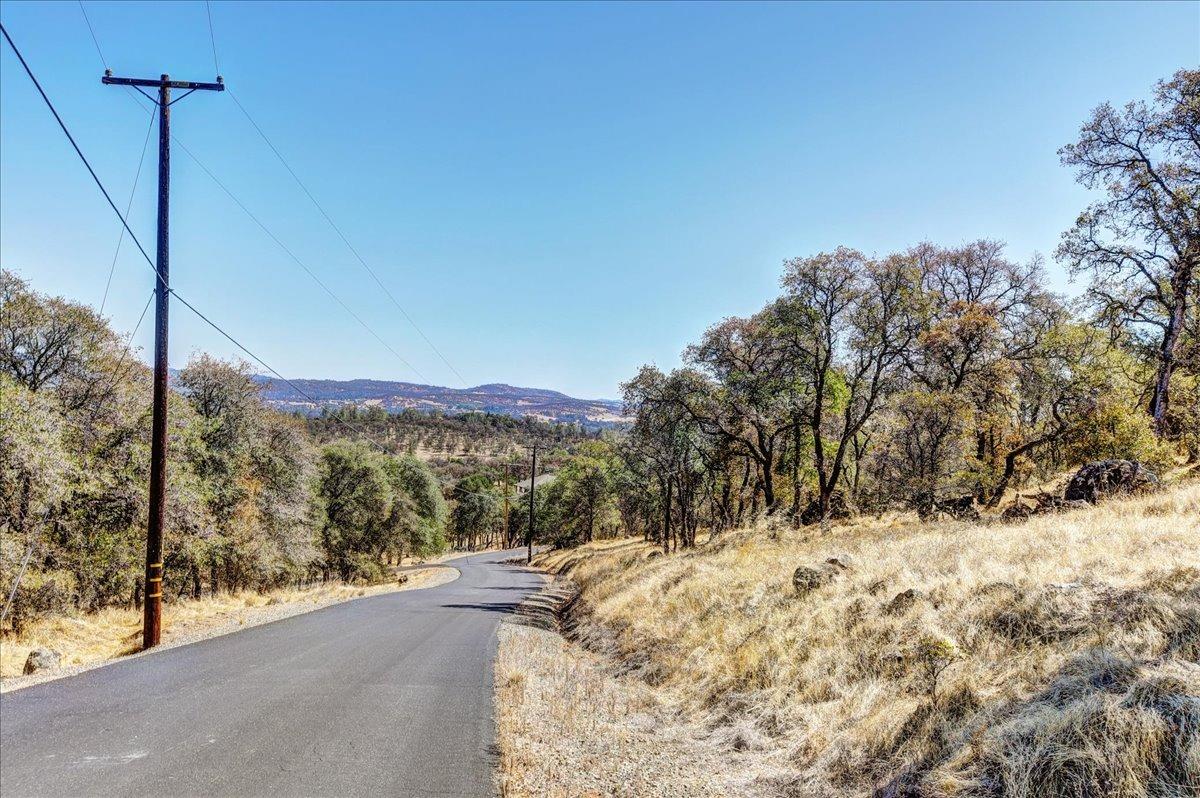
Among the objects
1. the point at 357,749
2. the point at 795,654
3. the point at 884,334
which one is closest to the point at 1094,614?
the point at 795,654

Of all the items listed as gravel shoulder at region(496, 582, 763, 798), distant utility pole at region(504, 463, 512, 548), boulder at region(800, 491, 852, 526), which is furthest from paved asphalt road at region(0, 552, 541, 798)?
distant utility pole at region(504, 463, 512, 548)

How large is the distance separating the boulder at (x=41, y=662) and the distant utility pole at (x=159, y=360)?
2.03 metres

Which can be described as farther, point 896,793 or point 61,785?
point 61,785

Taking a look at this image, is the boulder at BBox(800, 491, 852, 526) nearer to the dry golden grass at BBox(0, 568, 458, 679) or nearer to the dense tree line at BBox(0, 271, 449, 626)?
the dry golden grass at BBox(0, 568, 458, 679)

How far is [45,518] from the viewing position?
16750mm

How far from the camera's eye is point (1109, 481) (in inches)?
576

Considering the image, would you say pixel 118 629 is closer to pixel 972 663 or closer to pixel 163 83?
pixel 163 83

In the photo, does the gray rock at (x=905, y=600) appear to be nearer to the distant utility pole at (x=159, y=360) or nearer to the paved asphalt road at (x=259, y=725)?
the paved asphalt road at (x=259, y=725)

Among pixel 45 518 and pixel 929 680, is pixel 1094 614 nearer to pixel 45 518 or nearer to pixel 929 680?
pixel 929 680

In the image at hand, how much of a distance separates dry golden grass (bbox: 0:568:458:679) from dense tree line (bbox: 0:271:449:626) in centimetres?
92

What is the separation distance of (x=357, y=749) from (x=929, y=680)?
5.75 m

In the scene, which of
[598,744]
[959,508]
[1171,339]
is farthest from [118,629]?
[1171,339]

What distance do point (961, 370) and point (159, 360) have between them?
1019 inches

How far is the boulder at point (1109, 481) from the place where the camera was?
14.1 m
